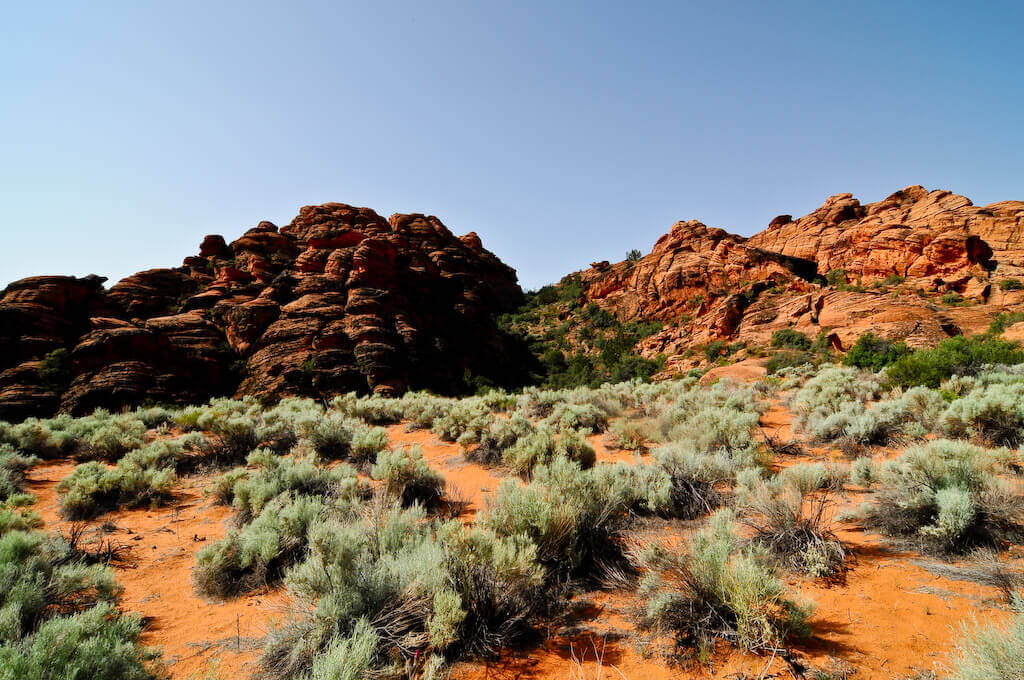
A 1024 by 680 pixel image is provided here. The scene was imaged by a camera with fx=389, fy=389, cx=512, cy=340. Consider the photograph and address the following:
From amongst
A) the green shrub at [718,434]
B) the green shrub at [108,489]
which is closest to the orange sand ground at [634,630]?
the green shrub at [718,434]

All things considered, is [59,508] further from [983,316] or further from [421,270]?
[983,316]

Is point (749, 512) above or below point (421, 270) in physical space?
below

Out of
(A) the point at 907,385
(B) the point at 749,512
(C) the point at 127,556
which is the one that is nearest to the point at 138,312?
(C) the point at 127,556

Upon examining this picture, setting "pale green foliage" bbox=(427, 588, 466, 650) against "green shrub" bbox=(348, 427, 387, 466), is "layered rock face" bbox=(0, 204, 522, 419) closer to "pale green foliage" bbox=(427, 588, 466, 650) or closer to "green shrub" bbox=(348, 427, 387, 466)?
"green shrub" bbox=(348, 427, 387, 466)

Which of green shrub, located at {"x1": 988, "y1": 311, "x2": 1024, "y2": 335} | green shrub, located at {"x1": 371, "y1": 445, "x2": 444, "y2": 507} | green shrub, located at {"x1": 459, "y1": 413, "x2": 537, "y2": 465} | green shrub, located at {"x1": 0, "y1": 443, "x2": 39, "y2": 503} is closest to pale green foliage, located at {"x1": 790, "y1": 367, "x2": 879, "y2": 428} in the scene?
green shrub, located at {"x1": 459, "y1": 413, "x2": 537, "y2": 465}

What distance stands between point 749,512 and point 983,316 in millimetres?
37653

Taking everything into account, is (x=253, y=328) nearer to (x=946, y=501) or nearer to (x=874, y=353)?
(x=946, y=501)

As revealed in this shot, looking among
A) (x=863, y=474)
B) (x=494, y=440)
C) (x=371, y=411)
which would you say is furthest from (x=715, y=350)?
(x=863, y=474)

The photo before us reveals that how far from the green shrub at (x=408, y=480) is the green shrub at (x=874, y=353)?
66.1 feet

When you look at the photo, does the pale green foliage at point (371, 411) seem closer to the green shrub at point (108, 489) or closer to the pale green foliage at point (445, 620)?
the green shrub at point (108, 489)

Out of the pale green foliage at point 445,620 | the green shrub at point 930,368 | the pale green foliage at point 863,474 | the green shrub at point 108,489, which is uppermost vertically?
the green shrub at point 930,368

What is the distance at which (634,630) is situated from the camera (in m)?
2.87

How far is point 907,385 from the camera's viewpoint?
10.3 meters

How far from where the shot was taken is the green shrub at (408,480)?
17.9 feet
